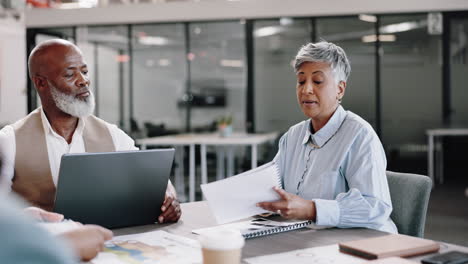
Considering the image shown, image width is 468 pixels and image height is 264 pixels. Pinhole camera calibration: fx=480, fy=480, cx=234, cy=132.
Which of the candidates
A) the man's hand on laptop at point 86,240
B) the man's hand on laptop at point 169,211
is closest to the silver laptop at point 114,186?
the man's hand on laptop at point 169,211

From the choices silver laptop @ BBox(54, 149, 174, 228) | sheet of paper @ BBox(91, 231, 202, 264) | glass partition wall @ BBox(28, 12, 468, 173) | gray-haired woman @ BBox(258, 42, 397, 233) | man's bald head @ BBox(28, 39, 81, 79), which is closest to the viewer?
sheet of paper @ BBox(91, 231, 202, 264)

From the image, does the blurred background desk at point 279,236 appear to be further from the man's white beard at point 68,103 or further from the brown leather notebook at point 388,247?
the man's white beard at point 68,103

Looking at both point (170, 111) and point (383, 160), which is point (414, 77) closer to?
point (170, 111)

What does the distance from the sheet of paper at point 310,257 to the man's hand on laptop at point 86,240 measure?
36 cm

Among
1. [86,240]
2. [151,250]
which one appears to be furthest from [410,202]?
[86,240]

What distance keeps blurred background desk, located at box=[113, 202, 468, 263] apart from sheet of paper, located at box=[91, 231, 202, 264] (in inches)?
2.8

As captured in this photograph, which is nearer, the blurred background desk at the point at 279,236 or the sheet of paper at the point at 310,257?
the sheet of paper at the point at 310,257

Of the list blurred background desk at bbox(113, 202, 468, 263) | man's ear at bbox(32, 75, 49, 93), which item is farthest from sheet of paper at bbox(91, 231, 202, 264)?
man's ear at bbox(32, 75, 49, 93)

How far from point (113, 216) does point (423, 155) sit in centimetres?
886

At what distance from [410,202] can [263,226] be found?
0.66 m

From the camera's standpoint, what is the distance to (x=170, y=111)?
9.77 meters

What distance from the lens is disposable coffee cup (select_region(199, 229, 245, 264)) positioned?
0.93 m

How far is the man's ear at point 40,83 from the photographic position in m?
1.97

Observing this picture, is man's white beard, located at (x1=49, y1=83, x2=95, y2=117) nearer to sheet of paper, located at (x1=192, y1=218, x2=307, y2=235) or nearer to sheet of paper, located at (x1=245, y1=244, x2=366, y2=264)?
sheet of paper, located at (x1=192, y1=218, x2=307, y2=235)
